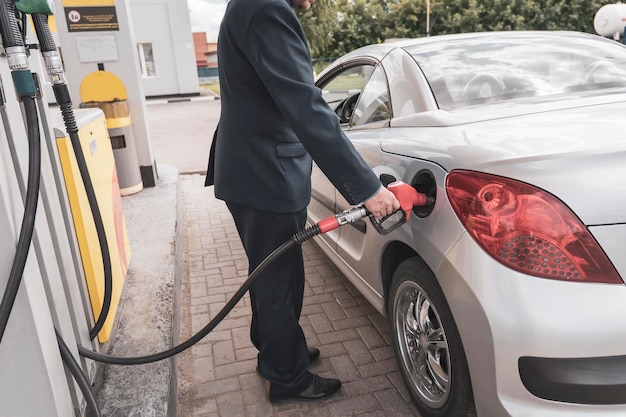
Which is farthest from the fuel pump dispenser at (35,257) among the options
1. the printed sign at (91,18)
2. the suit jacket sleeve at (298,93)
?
the printed sign at (91,18)

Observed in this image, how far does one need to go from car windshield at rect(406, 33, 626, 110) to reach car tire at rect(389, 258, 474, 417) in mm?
838

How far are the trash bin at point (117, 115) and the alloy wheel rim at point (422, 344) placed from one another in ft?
12.4

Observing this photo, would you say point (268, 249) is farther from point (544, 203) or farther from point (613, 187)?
point (613, 187)

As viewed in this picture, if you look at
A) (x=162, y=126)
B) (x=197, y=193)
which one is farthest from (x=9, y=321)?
(x=162, y=126)

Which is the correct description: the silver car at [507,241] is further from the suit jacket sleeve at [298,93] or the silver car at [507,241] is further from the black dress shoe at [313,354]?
the black dress shoe at [313,354]

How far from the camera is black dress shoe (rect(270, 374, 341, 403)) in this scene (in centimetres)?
237

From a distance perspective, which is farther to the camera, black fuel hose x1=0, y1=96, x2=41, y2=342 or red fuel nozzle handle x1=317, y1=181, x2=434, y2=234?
red fuel nozzle handle x1=317, y1=181, x2=434, y2=234

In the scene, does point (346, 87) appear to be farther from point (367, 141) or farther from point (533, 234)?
point (533, 234)

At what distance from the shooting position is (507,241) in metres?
1.48

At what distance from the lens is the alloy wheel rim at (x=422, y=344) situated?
6.51 feet

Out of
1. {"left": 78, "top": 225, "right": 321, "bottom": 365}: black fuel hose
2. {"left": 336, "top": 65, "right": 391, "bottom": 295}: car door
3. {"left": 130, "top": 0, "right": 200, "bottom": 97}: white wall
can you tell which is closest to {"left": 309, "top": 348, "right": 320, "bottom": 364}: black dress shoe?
{"left": 336, "top": 65, "right": 391, "bottom": 295}: car door

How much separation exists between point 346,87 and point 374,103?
3.93 feet

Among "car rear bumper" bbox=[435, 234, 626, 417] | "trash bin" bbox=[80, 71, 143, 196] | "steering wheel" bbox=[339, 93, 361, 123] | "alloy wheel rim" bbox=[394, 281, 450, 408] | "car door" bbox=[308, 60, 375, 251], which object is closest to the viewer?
"car rear bumper" bbox=[435, 234, 626, 417]

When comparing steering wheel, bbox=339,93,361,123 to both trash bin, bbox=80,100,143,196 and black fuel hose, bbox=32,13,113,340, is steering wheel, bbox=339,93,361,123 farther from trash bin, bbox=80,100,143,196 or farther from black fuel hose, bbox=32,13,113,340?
trash bin, bbox=80,100,143,196
